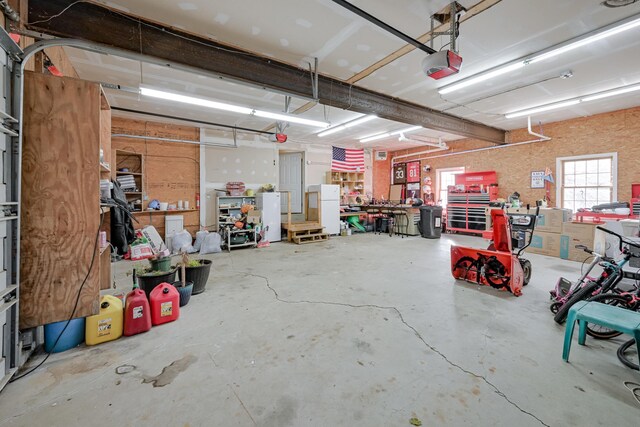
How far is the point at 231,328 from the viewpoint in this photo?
2609 mm

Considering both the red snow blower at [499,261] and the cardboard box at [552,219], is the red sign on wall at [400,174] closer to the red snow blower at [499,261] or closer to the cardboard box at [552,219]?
the cardboard box at [552,219]

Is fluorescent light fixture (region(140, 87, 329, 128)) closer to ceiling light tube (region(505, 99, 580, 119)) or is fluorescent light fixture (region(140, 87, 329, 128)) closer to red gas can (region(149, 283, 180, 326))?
red gas can (region(149, 283, 180, 326))

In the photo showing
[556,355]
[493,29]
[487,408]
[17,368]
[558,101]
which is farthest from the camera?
[558,101]

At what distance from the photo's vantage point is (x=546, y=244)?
225 inches

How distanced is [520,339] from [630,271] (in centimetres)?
138

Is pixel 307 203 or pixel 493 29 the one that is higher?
pixel 493 29

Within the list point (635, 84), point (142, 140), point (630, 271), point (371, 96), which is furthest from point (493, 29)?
point (142, 140)

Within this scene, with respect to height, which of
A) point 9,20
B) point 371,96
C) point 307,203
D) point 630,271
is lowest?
point 630,271

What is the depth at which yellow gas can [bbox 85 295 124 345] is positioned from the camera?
2.30m

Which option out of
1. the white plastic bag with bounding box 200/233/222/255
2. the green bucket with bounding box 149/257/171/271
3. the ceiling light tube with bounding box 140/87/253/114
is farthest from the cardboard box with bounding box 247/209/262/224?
the green bucket with bounding box 149/257/171/271

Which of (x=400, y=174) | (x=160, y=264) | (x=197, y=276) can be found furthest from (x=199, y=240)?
(x=400, y=174)

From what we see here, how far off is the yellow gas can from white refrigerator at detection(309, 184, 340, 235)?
6.16 meters

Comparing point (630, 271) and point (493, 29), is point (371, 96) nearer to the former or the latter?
point (493, 29)

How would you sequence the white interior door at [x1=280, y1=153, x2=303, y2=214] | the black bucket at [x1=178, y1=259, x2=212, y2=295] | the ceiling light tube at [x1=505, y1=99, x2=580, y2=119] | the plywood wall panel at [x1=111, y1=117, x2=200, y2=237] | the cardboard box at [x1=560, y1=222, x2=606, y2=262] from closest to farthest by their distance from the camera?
the black bucket at [x1=178, y1=259, x2=212, y2=295], the cardboard box at [x1=560, y1=222, x2=606, y2=262], the ceiling light tube at [x1=505, y1=99, x2=580, y2=119], the plywood wall panel at [x1=111, y1=117, x2=200, y2=237], the white interior door at [x1=280, y1=153, x2=303, y2=214]
